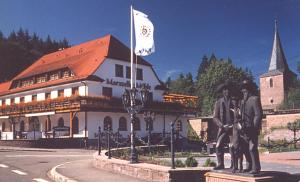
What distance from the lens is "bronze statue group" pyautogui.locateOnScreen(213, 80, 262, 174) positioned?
26.0 feet

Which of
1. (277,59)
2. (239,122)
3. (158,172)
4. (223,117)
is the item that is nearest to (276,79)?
(277,59)

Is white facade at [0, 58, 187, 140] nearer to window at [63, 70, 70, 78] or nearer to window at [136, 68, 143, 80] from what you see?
window at [136, 68, 143, 80]

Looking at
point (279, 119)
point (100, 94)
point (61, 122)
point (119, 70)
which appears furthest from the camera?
point (279, 119)

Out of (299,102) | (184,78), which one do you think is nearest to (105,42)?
(299,102)

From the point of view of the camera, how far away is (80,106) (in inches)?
1485

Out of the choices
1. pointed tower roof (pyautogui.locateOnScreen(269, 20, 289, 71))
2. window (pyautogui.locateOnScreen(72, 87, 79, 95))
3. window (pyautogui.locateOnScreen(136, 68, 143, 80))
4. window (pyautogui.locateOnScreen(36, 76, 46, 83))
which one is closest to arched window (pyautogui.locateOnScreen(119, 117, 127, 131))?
window (pyautogui.locateOnScreen(72, 87, 79, 95))

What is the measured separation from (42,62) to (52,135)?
73.2 ft

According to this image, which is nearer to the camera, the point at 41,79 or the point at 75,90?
the point at 75,90

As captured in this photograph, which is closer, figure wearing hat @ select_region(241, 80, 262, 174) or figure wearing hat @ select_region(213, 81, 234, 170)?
figure wearing hat @ select_region(241, 80, 262, 174)

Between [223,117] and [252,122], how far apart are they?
1051 millimetres

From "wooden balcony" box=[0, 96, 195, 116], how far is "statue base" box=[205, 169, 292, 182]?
98.9 ft

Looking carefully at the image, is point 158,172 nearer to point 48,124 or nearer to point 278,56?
point 48,124

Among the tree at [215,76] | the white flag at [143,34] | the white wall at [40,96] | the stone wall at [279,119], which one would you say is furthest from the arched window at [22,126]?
the tree at [215,76]

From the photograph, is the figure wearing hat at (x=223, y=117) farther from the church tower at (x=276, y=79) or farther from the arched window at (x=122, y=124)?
the church tower at (x=276, y=79)
